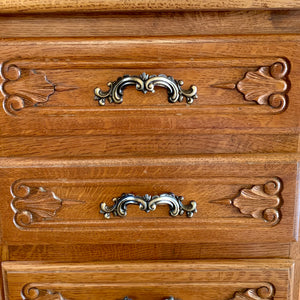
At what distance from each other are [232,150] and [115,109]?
180mm

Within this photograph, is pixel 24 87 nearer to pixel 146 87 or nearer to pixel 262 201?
pixel 146 87

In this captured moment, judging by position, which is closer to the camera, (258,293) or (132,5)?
(132,5)

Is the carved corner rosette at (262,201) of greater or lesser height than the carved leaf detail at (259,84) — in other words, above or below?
below

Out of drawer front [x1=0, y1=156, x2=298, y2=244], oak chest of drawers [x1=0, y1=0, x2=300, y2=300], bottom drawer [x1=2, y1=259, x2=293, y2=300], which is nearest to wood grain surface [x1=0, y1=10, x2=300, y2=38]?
oak chest of drawers [x1=0, y1=0, x2=300, y2=300]

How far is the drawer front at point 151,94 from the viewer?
0.54 m

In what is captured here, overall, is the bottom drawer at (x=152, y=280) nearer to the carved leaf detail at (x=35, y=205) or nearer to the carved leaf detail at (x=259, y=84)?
the carved leaf detail at (x=35, y=205)

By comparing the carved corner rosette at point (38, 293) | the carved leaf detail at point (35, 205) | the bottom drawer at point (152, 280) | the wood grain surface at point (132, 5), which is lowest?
the carved corner rosette at point (38, 293)

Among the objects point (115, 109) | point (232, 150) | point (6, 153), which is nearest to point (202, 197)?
point (232, 150)

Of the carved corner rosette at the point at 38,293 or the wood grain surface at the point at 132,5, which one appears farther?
the carved corner rosette at the point at 38,293

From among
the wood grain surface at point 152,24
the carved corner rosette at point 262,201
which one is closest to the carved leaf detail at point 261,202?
the carved corner rosette at point 262,201

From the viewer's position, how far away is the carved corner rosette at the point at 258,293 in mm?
630

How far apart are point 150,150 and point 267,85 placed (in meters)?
0.19

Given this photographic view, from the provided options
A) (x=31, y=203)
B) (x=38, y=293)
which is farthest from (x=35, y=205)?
(x=38, y=293)

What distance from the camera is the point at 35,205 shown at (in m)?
0.60
